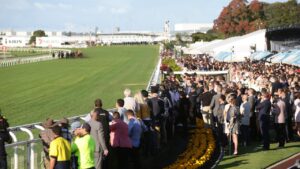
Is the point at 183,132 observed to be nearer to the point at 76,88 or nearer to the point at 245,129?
the point at 245,129

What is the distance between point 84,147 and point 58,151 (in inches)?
22.2

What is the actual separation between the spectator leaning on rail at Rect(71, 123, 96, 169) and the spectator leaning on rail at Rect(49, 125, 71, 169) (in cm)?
40

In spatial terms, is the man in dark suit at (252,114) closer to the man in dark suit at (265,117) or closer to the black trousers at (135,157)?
the man in dark suit at (265,117)

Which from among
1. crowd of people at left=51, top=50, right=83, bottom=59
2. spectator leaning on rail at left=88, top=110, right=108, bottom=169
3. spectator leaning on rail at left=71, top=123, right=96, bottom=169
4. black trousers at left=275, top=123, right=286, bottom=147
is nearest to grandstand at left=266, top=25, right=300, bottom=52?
crowd of people at left=51, top=50, right=83, bottom=59

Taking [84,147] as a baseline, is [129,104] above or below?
above

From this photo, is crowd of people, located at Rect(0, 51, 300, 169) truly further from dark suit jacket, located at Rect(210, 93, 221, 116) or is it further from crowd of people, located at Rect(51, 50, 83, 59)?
crowd of people, located at Rect(51, 50, 83, 59)

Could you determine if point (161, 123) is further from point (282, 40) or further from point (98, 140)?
point (282, 40)

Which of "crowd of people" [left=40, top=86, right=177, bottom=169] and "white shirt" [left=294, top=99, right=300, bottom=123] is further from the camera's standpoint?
"white shirt" [left=294, top=99, right=300, bottom=123]

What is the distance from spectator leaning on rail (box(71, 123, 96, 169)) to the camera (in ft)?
28.1

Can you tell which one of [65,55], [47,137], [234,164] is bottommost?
[234,164]

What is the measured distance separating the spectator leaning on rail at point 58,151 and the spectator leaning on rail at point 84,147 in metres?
0.40

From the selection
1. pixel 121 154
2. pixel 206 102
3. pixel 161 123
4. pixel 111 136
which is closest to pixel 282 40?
pixel 206 102

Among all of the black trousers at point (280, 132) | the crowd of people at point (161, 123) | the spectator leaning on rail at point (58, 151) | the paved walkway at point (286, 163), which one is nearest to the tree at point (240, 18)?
the crowd of people at point (161, 123)

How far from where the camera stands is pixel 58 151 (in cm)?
809
